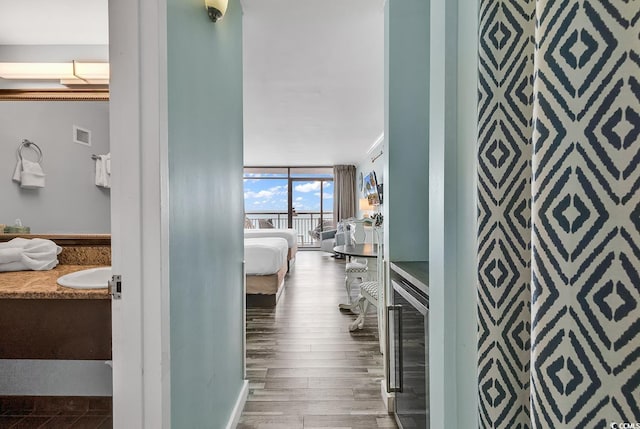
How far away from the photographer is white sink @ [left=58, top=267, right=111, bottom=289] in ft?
4.67

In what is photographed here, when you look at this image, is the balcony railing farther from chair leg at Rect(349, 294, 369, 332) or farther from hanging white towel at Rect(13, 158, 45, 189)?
hanging white towel at Rect(13, 158, 45, 189)

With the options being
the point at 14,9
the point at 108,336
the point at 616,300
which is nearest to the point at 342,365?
the point at 108,336

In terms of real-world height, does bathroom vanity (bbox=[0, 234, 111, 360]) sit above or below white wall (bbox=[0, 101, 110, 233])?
below

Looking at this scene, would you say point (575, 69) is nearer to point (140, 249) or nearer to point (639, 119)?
point (639, 119)

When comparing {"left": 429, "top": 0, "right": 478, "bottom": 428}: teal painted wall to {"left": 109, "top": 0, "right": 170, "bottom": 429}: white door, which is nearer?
{"left": 429, "top": 0, "right": 478, "bottom": 428}: teal painted wall

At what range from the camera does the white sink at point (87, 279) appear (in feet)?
4.67

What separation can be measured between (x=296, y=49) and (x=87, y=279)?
2251 mm

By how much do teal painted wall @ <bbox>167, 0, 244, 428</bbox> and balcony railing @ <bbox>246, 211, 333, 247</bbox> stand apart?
332 inches

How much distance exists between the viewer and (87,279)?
1.67 meters

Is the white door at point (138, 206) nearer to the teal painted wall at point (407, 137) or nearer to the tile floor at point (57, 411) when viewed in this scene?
the tile floor at point (57, 411)

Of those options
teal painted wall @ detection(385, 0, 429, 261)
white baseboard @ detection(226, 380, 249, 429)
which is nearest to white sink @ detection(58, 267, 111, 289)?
white baseboard @ detection(226, 380, 249, 429)

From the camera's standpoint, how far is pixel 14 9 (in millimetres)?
1762

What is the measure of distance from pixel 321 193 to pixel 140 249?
9.59 meters

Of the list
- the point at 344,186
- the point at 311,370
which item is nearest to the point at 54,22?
the point at 311,370
